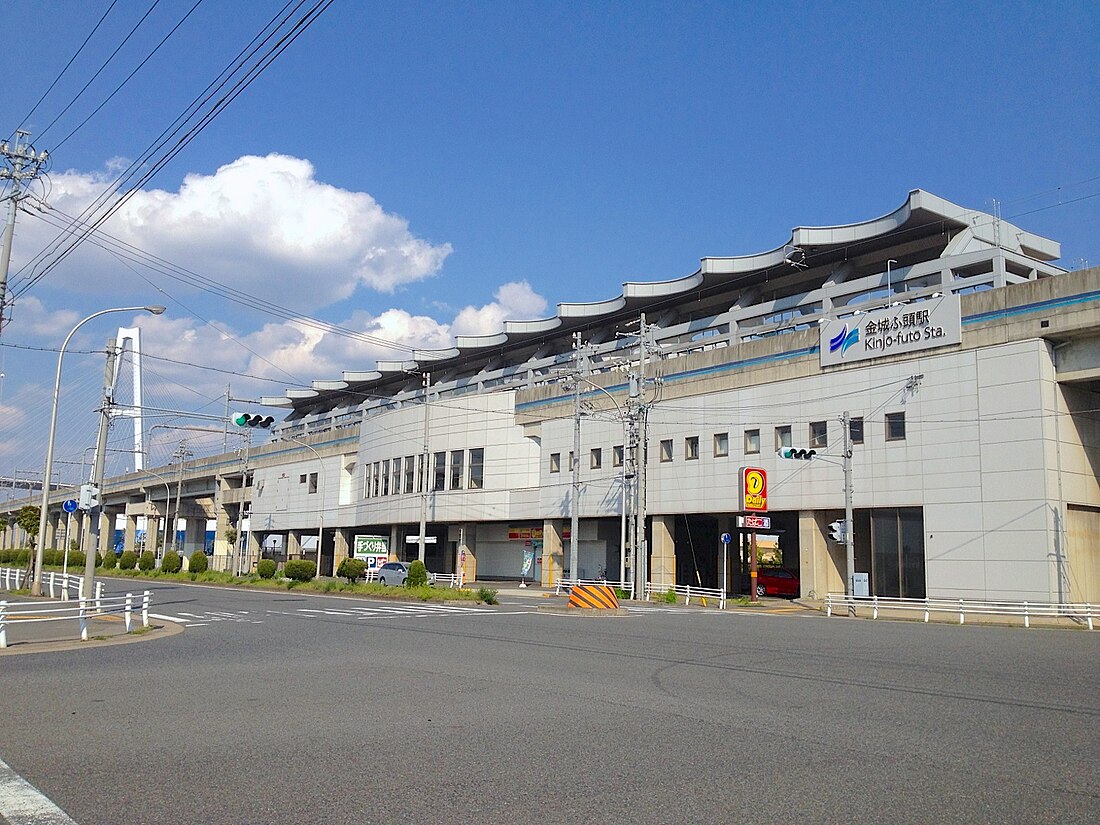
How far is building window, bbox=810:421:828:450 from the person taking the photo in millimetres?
42031

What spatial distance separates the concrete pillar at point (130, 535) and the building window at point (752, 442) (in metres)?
91.5

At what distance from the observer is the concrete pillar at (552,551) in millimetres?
55562

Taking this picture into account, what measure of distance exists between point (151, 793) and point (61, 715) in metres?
4.05

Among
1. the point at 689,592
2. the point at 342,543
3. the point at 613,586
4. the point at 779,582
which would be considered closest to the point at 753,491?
the point at 689,592

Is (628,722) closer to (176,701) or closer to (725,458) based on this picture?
(176,701)

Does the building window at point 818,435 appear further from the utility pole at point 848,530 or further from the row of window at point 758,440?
the utility pole at point 848,530

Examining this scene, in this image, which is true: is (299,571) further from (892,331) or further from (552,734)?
(552,734)

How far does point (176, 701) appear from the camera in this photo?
10852mm

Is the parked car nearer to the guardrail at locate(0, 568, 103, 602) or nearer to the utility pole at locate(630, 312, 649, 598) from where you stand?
the utility pole at locate(630, 312, 649, 598)

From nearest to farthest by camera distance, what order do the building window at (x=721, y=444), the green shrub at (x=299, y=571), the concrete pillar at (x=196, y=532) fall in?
the building window at (x=721, y=444) → the green shrub at (x=299, y=571) → the concrete pillar at (x=196, y=532)

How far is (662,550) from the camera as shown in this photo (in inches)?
1967

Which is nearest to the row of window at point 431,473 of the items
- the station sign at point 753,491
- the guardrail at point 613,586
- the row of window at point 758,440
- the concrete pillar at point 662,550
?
the row of window at point 758,440

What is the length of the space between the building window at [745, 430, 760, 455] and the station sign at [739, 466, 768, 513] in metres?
3.14

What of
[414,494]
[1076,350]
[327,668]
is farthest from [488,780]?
[414,494]
